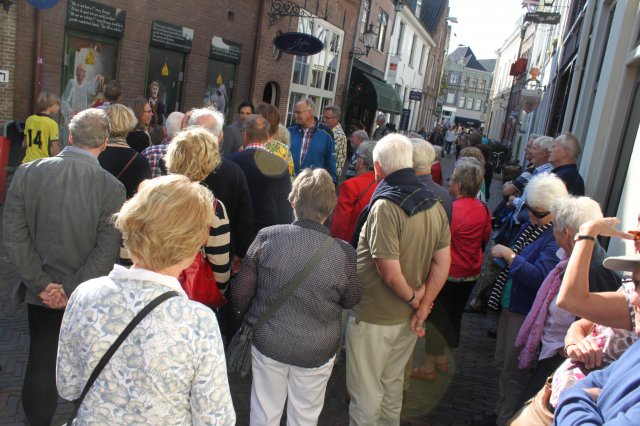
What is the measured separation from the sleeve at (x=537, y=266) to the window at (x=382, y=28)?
69.3 feet

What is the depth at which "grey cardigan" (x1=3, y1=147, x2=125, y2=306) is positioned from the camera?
8.84 feet

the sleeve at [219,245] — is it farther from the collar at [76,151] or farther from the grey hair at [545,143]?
the grey hair at [545,143]

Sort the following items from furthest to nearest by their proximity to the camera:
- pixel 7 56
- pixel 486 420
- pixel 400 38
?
pixel 400 38
pixel 7 56
pixel 486 420

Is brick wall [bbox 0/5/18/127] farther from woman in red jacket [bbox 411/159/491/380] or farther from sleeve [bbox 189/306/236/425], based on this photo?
sleeve [bbox 189/306/236/425]

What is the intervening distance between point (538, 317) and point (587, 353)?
859 mm

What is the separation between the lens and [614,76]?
19.1 ft

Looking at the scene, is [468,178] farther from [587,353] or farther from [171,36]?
[171,36]

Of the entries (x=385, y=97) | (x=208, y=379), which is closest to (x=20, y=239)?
(x=208, y=379)

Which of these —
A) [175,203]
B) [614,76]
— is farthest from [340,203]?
[614,76]

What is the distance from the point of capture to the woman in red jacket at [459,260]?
4.21 meters

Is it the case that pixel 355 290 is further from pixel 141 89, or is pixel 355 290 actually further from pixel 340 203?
pixel 141 89

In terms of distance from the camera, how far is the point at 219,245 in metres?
3.05

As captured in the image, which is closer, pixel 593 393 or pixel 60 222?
pixel 593 393

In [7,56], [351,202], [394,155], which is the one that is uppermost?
[7,56]
